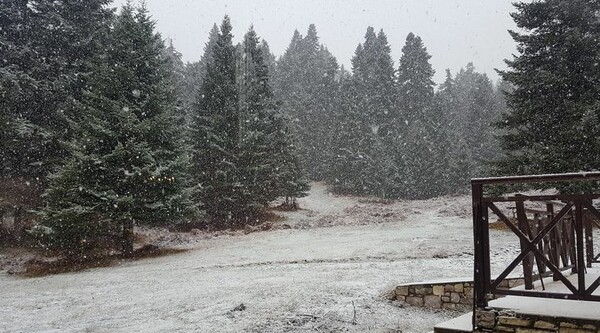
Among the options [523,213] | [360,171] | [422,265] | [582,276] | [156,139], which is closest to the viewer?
[582,276]

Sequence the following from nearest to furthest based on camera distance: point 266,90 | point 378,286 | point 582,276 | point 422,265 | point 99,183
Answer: point 582,276 → point 378,286 → point 422,265 → point 99,183 → point 266,90

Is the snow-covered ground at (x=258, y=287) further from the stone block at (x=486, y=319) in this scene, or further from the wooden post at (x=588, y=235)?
the wooden post at (x=588, y=235)

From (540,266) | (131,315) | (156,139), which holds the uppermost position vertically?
(156,139)

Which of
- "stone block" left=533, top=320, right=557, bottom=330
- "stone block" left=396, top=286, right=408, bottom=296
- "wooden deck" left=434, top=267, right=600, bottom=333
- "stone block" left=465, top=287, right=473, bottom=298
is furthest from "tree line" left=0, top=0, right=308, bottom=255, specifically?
"stone block" left=533, top=320, right=557, bottom=330

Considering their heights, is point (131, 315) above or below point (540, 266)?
below

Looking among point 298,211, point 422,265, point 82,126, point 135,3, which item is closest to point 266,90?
point 298,211

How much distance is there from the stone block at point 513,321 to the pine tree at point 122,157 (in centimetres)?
1378

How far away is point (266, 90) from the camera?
30.2m

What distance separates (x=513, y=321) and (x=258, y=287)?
634 cm

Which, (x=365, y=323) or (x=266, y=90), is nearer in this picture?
(x=365, y=323)

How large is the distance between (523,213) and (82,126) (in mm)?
16390

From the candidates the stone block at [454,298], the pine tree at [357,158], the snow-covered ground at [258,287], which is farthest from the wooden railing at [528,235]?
the pine tree at [357,158]

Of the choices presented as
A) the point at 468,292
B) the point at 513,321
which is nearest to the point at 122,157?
the point at 468,292

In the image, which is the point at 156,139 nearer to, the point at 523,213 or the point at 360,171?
the point at 523,213
